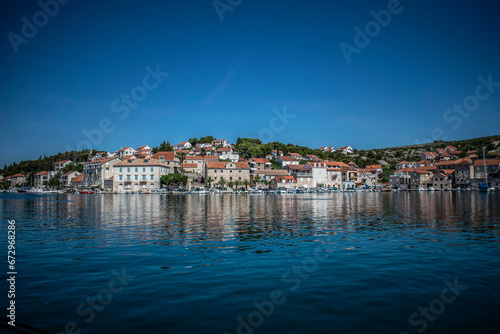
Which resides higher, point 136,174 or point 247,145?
point 247,145

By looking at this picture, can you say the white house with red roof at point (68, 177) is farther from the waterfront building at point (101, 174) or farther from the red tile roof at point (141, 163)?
the red tile roof at point (141, 163)

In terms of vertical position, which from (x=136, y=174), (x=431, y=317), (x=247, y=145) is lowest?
(x=431, y=317)

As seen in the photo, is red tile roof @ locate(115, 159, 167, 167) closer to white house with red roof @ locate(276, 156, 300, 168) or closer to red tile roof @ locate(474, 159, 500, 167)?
white house with red roof @ locate(276, 156, 300, 168)

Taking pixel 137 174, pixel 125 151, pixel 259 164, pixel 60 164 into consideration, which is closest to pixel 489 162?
pixel 259 164

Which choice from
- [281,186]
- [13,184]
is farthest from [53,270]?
[13,184]

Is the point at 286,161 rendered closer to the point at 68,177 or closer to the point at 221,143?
the point at 221,143

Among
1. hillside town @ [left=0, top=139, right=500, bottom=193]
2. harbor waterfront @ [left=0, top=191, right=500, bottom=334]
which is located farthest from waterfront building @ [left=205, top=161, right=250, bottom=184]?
harbor waterfront @ [left=0, top=191, right=500, bottom=334]

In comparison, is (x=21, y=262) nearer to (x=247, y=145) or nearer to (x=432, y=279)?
(x=432, y=279)

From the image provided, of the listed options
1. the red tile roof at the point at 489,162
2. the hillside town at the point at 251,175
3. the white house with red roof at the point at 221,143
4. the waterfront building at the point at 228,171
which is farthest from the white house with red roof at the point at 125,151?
the red tile roof at the point at 489,162

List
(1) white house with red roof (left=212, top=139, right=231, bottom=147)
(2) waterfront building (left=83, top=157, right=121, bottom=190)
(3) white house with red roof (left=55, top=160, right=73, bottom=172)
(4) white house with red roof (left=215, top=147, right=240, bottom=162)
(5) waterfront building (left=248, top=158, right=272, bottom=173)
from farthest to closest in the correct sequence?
(1) white house with red roof (left=212, top=139, right=231, bottom=147)
(3) white house with red roof (left=55, top=160, right=73, bottom=172)
(4) white house with red roof (left=215, top=147, right=240, bottom=162)
(5) waterfront building (left=248, top=158, right=272, bottom=173)
(2) waterfront building (left=83, top=157, right=121, bottom=190)

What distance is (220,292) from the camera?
9.27m

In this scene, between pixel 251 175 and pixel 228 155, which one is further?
pixel 228 155

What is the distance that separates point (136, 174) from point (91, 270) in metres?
101

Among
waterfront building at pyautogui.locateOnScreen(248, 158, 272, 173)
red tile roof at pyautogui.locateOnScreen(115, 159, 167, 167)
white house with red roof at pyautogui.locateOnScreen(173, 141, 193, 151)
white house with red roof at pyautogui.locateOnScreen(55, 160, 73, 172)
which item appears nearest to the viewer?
red tile roof at pyautogui.locateOnScreen(115, 159, 167, 167)
